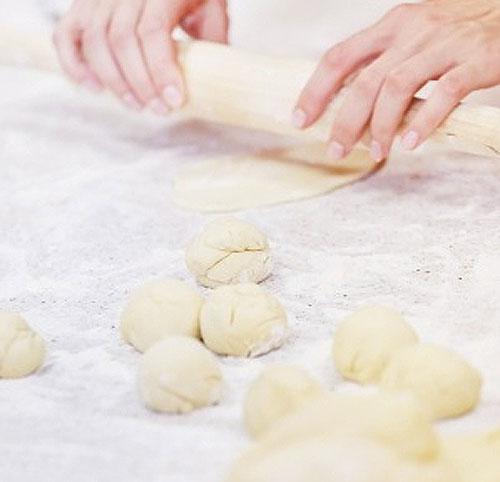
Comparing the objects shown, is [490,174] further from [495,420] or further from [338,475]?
[338,475]

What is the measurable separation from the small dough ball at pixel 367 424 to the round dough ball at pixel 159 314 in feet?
1.17

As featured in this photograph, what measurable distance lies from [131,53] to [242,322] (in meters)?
0.71

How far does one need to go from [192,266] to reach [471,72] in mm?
476

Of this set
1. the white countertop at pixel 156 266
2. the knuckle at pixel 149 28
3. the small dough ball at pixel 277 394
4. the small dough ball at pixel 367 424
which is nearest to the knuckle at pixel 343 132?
the white countertop at pixel 156 266

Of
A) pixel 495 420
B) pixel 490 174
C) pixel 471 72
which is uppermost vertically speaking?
pixel 471 72

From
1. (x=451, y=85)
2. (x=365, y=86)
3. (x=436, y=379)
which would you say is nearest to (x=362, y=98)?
(x=365, y=86)

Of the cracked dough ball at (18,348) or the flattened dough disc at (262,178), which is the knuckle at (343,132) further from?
the cracked dough ball at (18,348)

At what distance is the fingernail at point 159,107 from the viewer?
1.82m

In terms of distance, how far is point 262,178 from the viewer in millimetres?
1764

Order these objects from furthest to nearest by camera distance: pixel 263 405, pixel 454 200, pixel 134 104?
pixel 134 104 → pixel 454 200 → pixel 263 405

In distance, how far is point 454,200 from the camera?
1.65 meters

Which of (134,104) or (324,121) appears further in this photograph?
(134,104)

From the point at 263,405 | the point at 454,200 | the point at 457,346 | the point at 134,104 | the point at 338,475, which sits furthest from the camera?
the point at 134,104

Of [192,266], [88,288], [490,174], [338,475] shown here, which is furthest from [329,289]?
[338,475]
